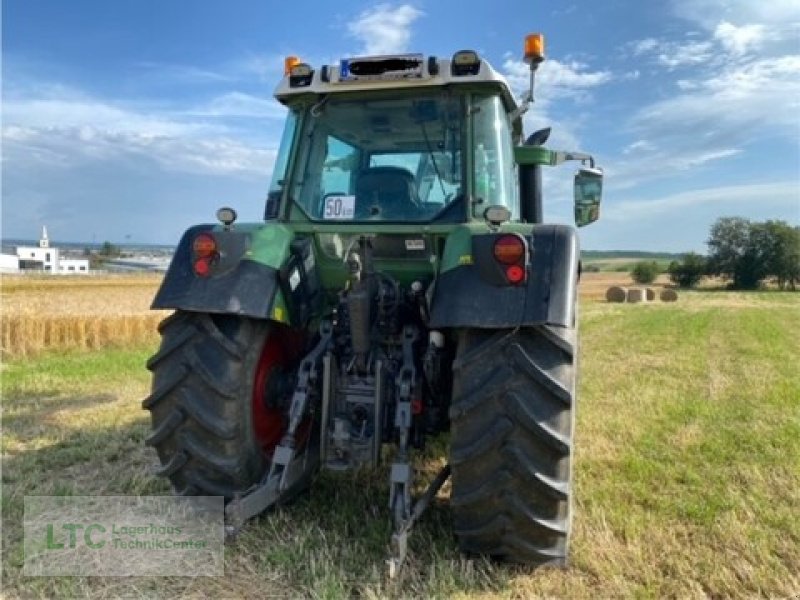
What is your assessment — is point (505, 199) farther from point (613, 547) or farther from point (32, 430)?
point (32, 430)

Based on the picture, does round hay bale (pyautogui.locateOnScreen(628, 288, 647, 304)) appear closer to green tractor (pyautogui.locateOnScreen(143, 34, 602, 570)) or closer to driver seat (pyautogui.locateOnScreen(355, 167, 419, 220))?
green tractor (pyautogui.locateOnScreen(143, 34, 602, 570))

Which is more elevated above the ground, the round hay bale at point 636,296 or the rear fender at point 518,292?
the rear fender at point 518,292

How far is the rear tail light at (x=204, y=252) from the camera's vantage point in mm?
3500

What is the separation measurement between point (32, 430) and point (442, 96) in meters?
4.78

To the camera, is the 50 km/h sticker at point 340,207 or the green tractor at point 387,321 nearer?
the green tractor at point 387,321

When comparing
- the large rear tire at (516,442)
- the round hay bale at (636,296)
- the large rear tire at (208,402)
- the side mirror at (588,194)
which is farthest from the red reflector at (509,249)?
the round hay bale at (636,296)

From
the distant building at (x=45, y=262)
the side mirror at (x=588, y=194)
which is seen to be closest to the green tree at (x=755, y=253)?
the side mirror at (x=588, y=194)

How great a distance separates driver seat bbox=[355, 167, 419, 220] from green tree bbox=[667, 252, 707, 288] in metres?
59.2

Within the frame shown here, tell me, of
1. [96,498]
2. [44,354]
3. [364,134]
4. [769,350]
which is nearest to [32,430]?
[96,498]

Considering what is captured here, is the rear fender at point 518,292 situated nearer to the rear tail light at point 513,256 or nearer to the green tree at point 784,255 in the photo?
the rear tail light at point 513,256

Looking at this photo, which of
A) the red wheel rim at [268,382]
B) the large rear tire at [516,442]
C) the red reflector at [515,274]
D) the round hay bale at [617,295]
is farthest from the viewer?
the round hay bale at [617,295]

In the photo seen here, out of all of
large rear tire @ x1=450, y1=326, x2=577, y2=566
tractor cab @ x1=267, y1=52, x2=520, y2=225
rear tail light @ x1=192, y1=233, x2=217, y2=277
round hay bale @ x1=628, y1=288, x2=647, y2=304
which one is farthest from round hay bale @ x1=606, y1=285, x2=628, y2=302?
rear tail light @ x1=192, y1=233, x2=217, y2=277

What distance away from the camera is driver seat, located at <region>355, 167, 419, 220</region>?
3863 mm

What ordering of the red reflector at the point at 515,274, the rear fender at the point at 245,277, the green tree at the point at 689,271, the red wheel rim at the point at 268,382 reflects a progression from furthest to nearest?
the green tree at the point at 689,271, the red wheel rim at the point at 268,382, the rear fender at the point at 245,277, the red reflector at the point at 515,274
